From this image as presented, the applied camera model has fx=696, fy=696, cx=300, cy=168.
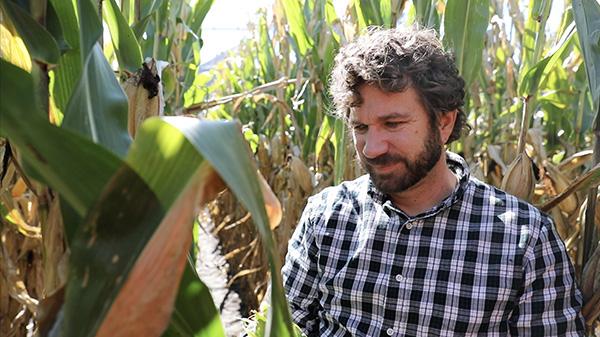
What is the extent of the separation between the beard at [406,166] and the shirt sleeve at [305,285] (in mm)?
194

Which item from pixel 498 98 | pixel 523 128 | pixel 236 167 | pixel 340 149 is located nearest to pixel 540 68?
pixel 523 128

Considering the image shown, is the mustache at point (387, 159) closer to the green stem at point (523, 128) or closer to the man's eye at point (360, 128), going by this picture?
the man's eye at point (360, 128)

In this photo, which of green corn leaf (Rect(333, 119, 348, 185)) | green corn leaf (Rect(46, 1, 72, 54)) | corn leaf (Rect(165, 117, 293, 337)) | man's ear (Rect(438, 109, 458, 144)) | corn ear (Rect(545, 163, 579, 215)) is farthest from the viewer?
green corn leaf (Rect(333, 119, 348, 185))

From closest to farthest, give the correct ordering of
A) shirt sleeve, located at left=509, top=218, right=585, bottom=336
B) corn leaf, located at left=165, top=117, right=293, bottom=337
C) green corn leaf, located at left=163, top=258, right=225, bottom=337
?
corn leaf, located at left=165, top=117, right=293, bottom=337
green corn leaf, located at left=163, top=258, right=225, bottom=337
shirt sleeve, located at left=509, top=218, right=585, bottom=336

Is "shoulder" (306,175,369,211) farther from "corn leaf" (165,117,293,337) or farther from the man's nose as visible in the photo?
"corn leaf" (165,117,293,337)

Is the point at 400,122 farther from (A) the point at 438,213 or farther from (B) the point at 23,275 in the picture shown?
(B) the point at 23,275

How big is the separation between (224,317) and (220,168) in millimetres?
3109

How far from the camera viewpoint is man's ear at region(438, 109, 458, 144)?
1.13 meters

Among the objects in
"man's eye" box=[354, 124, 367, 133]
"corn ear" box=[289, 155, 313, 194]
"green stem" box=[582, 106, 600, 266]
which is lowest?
"corn ear" box=[289, 155, 313, 194]

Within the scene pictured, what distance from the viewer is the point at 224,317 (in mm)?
3324

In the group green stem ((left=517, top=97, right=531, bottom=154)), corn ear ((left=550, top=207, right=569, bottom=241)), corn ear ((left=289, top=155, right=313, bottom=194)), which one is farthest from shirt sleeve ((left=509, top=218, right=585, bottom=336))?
corn ear ((left=289, top=155, right=313, bottom=194))

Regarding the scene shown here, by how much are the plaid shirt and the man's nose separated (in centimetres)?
13

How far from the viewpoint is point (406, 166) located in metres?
1.06

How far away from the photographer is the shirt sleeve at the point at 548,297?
1.01 metres
